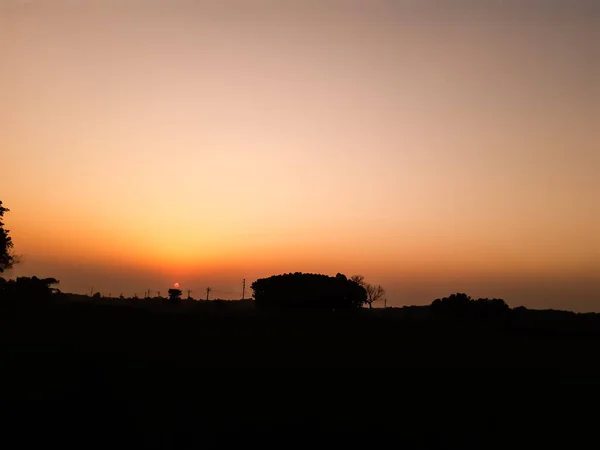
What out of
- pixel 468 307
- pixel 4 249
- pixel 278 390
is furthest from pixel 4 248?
pixel 468 307

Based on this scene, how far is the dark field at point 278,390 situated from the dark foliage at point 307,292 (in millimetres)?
42188

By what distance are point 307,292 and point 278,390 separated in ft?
192

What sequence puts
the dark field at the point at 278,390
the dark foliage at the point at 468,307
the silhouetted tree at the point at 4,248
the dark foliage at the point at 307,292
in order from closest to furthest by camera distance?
the dark field at the point at 278,390, the silhouetted tree at the point at 4,248, the dark foliage at the point at 307,292, the dark foliage at the point at 468,307

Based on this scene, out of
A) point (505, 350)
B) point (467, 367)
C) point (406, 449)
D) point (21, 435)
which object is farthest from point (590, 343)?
point (21, 435)

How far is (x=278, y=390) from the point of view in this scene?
20.2m

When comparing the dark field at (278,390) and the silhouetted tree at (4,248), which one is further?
the silhouetted tree at (4,248)

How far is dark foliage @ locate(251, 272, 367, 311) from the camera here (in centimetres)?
7794

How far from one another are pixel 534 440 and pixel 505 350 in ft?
65.2

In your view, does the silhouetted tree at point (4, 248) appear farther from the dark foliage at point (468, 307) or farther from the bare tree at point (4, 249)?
the dark foliage at point (468, 307)

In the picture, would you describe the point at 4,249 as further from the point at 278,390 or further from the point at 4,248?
the point at 278,390

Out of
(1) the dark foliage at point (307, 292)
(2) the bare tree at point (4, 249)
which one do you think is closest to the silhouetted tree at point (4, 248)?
(2) the bare tree at point (4, 249)

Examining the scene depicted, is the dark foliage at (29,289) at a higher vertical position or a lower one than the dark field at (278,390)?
higher

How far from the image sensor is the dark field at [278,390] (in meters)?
15.8

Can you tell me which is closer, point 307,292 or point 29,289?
point 29,289
